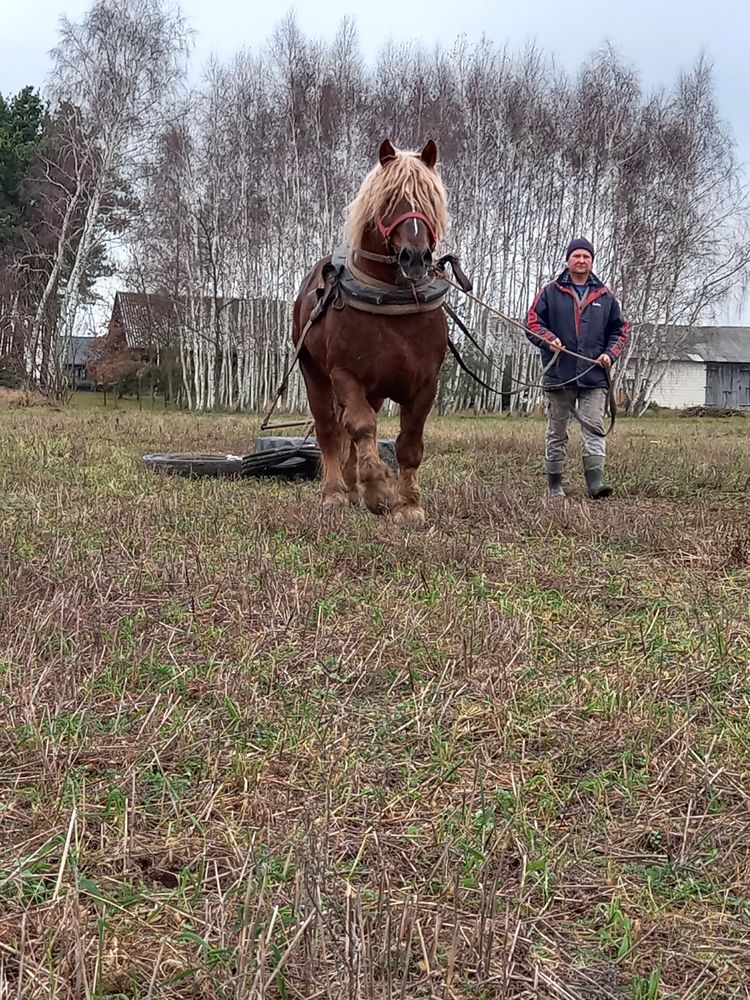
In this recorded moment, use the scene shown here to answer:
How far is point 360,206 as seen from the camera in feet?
17.3

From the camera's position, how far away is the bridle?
4938mm

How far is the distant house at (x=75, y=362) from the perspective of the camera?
28.8m

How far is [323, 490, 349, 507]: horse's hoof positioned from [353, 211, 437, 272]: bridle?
1.63 metres

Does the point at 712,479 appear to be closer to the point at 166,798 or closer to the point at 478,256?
the point at 166,798

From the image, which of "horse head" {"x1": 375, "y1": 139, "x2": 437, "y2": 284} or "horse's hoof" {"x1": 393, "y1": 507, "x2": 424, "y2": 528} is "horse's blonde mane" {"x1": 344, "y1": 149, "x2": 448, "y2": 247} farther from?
"horse's hoof" {"x1": 393, "y1": 507, "x2": 424, "y2": 528}

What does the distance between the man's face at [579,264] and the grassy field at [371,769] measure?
3216mm

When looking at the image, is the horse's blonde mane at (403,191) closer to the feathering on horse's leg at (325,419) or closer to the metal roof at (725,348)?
the feathering on horse's leg at (325,419)

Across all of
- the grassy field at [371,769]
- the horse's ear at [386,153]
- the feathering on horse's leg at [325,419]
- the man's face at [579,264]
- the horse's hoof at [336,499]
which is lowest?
the grassy field at [371,769]

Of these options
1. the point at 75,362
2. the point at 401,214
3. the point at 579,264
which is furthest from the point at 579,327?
the point at 75,362

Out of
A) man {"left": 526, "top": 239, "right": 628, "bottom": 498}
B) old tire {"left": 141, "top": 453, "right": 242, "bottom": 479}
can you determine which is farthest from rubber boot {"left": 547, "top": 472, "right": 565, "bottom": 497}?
old tire {"left": 141, "top": 453, "right": 242, "bottom": 479}

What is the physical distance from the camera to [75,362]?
53500 millimetres

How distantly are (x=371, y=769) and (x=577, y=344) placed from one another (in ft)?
18.2

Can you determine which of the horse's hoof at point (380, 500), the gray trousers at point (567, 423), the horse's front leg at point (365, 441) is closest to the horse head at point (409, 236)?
the horse's front leg at point (365, 441)

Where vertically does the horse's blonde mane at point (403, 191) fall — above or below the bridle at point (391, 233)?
above
